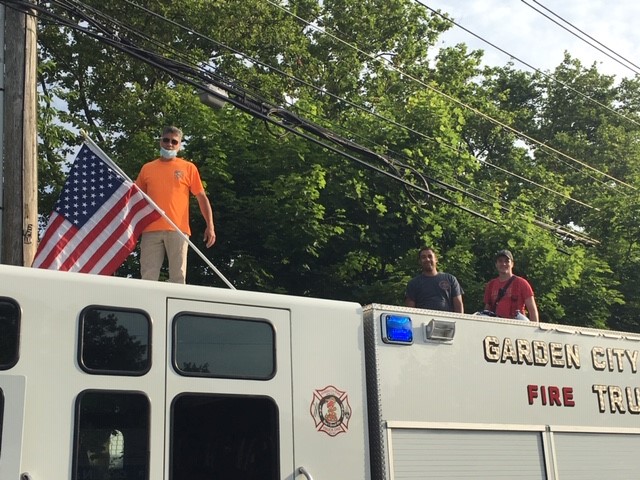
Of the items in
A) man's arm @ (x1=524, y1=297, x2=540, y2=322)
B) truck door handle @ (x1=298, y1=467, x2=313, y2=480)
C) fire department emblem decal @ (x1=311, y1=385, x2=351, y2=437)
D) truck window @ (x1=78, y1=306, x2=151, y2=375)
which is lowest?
truck door handle @ (x1=298, y1=467, x2=313, y2=480)

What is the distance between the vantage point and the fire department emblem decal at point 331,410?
4473 mm

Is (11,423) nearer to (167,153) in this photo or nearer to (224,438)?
(224,438)

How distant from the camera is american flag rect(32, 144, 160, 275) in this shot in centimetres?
547

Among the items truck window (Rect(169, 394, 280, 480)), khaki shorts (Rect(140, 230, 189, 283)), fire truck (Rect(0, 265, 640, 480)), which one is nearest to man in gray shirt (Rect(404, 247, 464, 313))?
fire truck (Rect(0, 265, 640, 480))

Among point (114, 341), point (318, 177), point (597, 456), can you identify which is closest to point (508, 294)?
point (597, 456)

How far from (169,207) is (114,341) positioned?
212 centimetres

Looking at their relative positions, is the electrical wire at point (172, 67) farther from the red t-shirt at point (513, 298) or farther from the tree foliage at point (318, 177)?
the red t-shirt at point (513, 298)

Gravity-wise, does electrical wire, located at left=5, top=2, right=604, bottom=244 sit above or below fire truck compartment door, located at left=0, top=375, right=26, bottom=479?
above

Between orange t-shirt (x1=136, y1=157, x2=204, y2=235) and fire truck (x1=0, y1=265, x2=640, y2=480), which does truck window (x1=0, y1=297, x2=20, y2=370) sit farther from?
orange t-shirt (x1=136, y1=157, x2=204, y2=235)

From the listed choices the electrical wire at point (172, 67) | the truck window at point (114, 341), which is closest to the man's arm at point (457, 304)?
the truck window at point (114, 341)

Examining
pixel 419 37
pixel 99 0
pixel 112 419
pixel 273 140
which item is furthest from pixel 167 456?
pixel 419 37

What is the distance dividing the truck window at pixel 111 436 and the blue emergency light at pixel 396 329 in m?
1.67

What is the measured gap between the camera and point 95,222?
18.6 ft

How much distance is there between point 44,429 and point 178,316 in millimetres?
899
